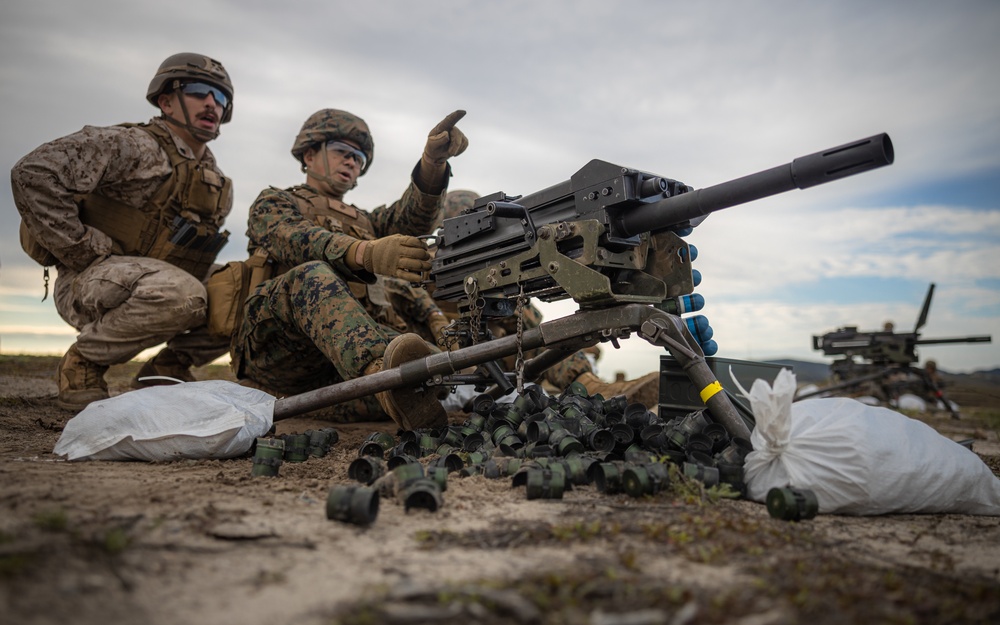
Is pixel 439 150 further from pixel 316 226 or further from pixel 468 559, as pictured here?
pixel 468 559

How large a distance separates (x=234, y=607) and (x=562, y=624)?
2.28ft

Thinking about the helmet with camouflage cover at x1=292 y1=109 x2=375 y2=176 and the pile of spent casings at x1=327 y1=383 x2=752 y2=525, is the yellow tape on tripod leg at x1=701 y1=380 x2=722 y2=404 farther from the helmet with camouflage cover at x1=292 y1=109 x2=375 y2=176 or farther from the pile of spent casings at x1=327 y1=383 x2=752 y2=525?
the helmet with camouflage cover at x1=292 y1=109 x2=375 y2=176

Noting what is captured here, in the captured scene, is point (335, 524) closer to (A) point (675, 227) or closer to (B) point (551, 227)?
(B) point (551, 227)

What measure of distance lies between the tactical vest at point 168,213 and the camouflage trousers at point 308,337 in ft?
3.61

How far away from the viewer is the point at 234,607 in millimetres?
1308

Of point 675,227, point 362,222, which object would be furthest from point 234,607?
point 362,222

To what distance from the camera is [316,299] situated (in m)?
4.00

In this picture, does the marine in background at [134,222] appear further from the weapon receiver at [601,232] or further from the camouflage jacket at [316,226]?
the weapon receiver at [601,232]

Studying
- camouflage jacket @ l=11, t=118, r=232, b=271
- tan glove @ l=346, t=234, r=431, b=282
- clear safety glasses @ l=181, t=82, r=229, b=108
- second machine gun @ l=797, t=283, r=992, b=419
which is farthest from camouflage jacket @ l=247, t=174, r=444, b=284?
second machine gun @ l=797, t=283, r=992, b=419

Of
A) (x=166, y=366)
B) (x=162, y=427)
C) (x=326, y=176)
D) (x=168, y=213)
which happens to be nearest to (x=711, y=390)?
(x=162, y=427)

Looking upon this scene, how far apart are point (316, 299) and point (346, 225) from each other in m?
1.58

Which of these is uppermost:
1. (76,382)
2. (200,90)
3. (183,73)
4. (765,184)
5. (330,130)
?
(183,73)

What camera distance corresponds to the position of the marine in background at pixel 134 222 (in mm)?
4637

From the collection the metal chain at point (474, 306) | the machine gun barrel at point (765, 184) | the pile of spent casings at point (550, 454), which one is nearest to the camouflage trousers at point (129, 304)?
the pile of spent casings at point (550, 454)
